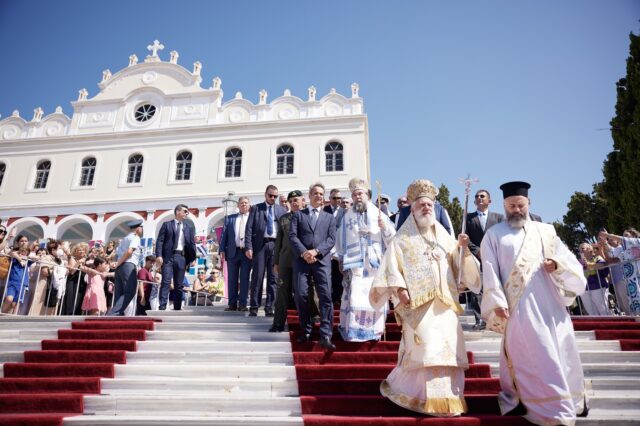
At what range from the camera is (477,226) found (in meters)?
6.73

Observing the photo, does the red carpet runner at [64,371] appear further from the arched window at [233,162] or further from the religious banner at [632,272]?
the arched window at [233,162]

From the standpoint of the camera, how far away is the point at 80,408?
399 cm

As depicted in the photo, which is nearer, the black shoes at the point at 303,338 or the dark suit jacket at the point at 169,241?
the black shoes at the point at 303,338

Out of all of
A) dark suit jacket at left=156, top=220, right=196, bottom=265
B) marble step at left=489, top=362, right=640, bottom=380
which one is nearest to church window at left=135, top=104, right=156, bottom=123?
dark suit jacket at left=156, top=220, right=196, bottom=265

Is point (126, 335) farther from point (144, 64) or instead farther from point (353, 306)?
point (144, 64)

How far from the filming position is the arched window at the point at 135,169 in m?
23.2

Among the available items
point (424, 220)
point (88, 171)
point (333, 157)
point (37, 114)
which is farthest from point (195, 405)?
point (37, 114)

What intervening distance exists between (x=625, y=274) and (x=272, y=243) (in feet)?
20.6

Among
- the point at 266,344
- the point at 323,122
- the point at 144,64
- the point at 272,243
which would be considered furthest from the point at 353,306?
the point at 144,64

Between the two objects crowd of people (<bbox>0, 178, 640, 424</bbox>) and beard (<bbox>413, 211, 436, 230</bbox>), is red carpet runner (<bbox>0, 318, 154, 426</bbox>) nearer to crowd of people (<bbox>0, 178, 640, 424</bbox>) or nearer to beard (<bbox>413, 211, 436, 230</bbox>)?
crowd of people (<bbox>0, 178, 640, 424</bbox>)

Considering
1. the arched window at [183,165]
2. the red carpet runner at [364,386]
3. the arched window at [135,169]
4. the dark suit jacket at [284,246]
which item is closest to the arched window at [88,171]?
the arched window at [135,169]

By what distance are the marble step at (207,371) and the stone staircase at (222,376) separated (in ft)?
0.03

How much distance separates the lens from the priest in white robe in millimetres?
3293

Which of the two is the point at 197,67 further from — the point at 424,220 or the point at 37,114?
the point at 424,220
